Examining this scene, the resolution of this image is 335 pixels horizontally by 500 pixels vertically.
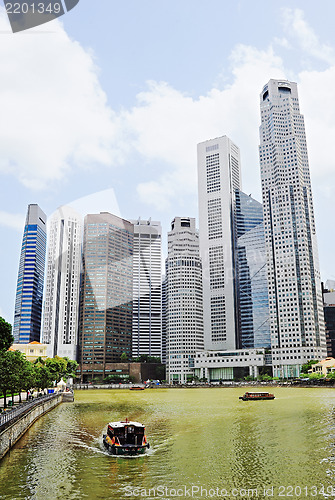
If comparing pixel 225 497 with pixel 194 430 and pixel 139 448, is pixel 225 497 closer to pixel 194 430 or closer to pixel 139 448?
pixel 139 448

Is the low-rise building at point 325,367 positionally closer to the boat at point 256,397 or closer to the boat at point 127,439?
the boat at point 256,397

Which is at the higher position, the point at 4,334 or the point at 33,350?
the point at 4,334

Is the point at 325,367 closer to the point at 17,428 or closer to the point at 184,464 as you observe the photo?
the point at 17,428

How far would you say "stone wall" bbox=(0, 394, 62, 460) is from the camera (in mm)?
39500

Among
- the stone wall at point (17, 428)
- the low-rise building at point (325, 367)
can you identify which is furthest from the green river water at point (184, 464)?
the low-rise building at point (325, 367)

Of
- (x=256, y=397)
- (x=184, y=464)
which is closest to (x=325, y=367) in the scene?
(x=256, y=397)

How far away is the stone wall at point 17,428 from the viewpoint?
39500mm

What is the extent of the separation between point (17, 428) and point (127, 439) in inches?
527

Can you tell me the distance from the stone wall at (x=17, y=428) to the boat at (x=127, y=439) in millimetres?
9273

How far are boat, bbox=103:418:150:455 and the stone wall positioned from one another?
9273 mm

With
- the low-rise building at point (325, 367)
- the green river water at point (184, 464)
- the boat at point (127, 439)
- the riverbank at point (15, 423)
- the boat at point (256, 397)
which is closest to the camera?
the green river water at point (184, 464)

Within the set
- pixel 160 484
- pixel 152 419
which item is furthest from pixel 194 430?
pixel 160 484

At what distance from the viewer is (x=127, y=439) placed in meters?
43.2

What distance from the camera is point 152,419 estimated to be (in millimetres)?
68938
